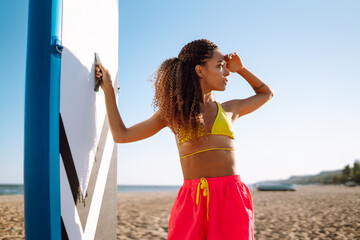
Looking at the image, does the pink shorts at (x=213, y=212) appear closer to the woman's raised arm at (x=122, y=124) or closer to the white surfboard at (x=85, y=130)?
the woman's raised arm at (x=122, y=124)

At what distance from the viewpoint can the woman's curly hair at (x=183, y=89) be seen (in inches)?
65.7

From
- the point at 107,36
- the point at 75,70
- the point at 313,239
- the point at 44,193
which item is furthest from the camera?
the point at 313,239

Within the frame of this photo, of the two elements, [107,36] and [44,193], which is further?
[107,36]

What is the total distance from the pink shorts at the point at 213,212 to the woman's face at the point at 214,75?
56 cm

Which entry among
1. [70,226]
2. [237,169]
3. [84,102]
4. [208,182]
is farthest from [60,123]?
[237,169]

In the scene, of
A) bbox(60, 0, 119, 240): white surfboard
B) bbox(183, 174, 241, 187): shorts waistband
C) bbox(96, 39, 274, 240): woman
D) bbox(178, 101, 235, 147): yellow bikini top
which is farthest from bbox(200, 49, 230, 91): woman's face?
bbox(60, 0, 119, 240): white surfboard

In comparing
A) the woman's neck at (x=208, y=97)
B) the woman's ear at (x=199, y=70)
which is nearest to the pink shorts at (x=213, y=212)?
the woman's neck at (x=208, y=97)

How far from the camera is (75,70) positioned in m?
1.53

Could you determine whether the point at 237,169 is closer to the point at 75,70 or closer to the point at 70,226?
the point at 70,226

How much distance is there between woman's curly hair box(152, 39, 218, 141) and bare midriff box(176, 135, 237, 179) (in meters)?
0.07

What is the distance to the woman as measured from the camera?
1.48 metres

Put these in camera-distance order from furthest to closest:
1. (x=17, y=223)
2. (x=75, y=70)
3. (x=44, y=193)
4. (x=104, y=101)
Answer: (x=17, y=223) < (x=104, y=101) < (x=75, y=70) < (x=44, y=193)

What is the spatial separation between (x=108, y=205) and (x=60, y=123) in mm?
839

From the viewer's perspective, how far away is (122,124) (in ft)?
5.59
